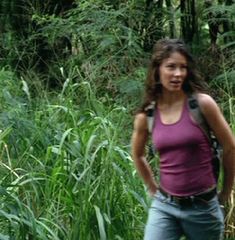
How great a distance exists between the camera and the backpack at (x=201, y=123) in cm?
321

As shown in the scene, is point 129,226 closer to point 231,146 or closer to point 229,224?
point 229,224

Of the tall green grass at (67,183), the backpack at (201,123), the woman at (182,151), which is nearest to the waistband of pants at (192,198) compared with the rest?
the woman at (182,151)

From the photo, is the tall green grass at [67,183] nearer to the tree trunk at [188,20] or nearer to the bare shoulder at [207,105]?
the bare shoulder at [207,105]

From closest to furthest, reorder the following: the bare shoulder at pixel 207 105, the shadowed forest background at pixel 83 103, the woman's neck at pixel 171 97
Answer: the bare shoulder at pixel 207 105 < the woman's neck at pixel 171 97 < the shadowed forest background at pixel 83 103

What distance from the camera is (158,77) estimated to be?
11.2ft

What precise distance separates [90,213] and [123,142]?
1.35m

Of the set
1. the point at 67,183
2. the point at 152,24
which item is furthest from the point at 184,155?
the point at 152,24

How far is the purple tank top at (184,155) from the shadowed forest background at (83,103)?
0.94 metres

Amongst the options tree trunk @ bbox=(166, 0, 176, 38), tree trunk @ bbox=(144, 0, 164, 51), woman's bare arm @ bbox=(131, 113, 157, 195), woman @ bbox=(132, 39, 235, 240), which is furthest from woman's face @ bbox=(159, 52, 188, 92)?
tree trunk @ bbox=(166, 0, 176, 38)

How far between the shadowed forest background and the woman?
2.80ft

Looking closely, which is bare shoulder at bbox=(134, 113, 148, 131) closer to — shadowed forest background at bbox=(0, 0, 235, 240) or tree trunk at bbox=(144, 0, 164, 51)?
shadowed forest background at bbox=(0, 0, 235, 240)

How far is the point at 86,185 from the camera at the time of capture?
4238 millimetres

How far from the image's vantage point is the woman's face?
329 cm

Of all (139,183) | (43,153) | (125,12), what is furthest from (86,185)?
(125,12)
